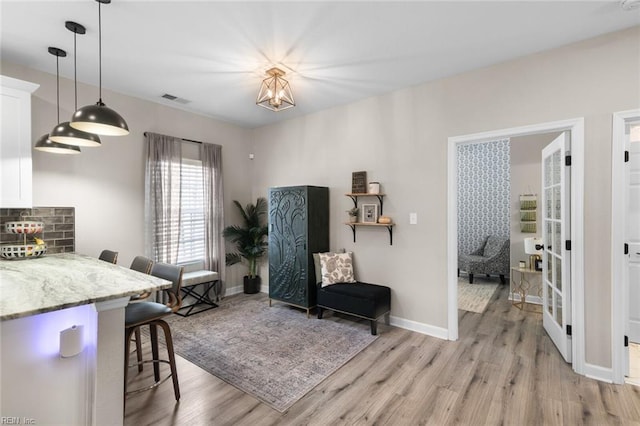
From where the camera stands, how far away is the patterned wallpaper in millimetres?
6133

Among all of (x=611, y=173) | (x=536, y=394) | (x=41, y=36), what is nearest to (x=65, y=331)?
(x=41, y=36)

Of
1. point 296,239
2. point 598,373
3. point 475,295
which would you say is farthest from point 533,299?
point 296,239

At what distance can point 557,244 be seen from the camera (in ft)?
9.87

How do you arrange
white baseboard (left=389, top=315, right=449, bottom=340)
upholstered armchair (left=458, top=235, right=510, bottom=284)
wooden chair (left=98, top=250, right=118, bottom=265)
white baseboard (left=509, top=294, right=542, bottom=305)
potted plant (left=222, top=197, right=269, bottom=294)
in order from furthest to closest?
upholstered armchair (left=458, top=235, right=510, bottom=284) < potted plant (left=222, top=197, right=269, bottom=294) < white baseboard (left=509, top=294, right=542, bottom=305) < white baseboard (left=389, top=315, right=449, bottom=340) < wooden chair (left=98, top=250, right=118, bottom=265)

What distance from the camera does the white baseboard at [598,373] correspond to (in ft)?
7.87

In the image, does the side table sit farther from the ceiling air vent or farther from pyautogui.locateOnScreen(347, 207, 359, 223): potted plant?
the ceiling air vent

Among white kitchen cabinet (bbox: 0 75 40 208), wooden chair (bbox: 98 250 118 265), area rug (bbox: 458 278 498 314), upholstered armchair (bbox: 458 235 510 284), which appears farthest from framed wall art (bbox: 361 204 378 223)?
white kitchen cabinet (bbox: 0 75 40 208)

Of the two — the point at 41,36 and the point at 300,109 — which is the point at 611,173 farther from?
the point at 41,36

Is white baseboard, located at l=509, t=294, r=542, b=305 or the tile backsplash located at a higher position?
the tile backsplash

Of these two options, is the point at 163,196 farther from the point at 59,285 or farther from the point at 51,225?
the point at 59,285

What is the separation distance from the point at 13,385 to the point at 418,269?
3.36 meters

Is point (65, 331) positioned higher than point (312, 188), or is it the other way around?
point (312, 188)

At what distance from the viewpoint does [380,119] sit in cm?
374

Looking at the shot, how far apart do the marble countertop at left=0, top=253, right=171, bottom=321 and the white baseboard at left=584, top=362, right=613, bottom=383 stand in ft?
11.2
